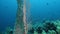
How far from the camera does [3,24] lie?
18.0ft

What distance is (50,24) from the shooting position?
3.91m

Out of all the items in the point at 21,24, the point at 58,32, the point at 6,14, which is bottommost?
the point at 58,32

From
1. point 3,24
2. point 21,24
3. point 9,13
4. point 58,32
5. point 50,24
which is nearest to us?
point 21,24

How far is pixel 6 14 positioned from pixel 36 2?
4.57 ft

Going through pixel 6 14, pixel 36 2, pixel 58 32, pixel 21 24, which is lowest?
pixel 58 32

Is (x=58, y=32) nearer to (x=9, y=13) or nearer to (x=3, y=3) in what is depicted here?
(x=9, y=13)

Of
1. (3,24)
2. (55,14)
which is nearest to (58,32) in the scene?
(55,14)

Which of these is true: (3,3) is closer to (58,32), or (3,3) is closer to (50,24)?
(50,24)

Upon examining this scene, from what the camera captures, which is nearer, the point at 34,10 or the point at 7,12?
the point at 34,10

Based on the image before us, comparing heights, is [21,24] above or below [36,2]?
below

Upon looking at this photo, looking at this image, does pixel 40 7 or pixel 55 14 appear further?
pixel 40 7

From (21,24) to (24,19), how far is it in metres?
0.12

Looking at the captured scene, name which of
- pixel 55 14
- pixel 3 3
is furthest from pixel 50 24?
pixel 3 3

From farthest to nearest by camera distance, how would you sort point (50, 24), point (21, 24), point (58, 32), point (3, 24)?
point (3, 24) → point (50, 24) → point (58, 32) → point (21, 24)
